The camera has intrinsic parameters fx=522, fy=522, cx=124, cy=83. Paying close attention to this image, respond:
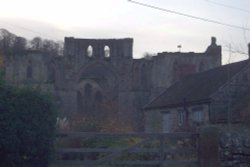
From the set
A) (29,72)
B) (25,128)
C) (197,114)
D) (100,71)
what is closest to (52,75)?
(29,72)

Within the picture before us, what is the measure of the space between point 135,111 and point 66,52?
10049 mm

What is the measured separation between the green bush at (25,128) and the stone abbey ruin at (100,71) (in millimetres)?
41809

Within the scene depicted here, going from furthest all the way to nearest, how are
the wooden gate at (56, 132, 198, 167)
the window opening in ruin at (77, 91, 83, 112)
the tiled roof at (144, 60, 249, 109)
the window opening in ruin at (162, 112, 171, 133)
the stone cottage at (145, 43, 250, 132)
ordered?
the window opening in ruin at (77, 91, 83, 112), the window opening in ruin at (162, 112, 171, 133), the tiled roof at (144, 60, 249, 109), the stone cottage at (145, 43, 250, 132), the wooden gate at (56, 132, 198, 167)

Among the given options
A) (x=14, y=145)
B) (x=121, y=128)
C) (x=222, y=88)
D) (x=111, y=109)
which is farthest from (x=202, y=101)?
(x=111, y=109)

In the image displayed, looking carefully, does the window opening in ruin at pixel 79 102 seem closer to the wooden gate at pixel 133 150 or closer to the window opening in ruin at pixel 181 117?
the window opening in ruin at pixel 181 117

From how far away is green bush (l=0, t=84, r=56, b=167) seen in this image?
1346 centimetres

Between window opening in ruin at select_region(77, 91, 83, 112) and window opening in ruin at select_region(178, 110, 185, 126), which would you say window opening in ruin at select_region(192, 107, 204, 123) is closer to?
window opening in ruin at select_region(178, 110, 185, 126)

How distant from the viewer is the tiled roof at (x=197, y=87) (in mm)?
30291

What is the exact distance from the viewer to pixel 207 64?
57.6 m

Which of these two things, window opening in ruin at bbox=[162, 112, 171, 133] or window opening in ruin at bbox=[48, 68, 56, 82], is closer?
window opening in ruin at bbox=[162, 112, 171, 133]

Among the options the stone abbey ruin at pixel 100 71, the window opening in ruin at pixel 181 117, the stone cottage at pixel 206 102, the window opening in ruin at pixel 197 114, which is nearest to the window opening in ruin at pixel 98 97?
the stone abbey ruin at pixel 100 71

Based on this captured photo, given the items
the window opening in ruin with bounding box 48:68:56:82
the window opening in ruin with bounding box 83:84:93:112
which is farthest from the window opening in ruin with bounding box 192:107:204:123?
the window opening in ruin with bounding box 48:68:56:82

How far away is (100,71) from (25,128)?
4368 cm

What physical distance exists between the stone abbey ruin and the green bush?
41.8m
